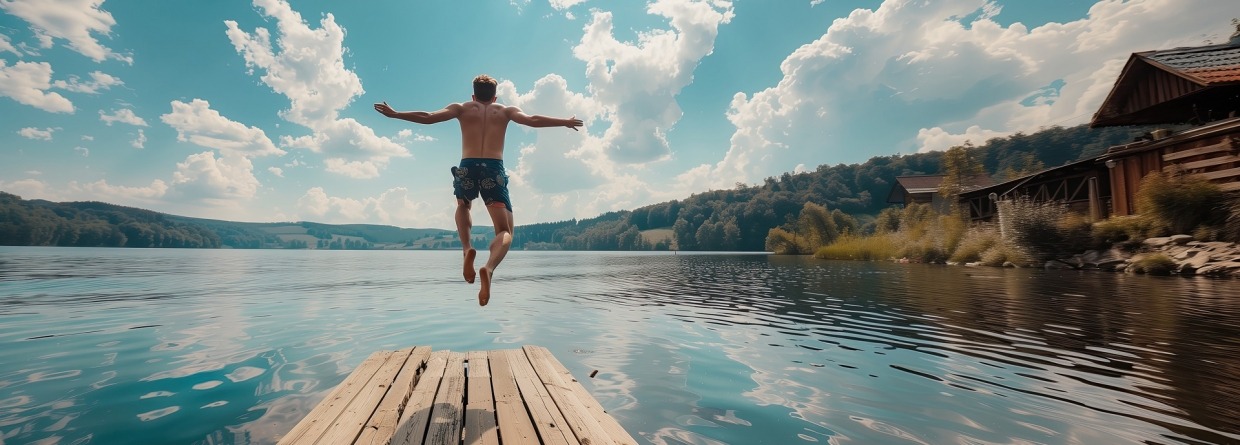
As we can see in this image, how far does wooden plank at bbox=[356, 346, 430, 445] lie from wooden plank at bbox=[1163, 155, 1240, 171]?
3120 centimetres

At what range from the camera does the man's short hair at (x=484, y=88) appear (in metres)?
6.44

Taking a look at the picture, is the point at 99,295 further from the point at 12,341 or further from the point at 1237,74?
the point at 1237,74

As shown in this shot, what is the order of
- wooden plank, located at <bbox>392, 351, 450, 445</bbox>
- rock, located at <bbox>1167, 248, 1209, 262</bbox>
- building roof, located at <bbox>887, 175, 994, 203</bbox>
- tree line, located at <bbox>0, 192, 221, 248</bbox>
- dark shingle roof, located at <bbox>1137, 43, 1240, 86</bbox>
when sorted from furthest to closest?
tree line, located at <bbox>0, 192, 221, 248</bbox> → building roof, located at <bbox>887, 175, 994, 203</bbox> → rock, located at <bbox>1167, 248, 1209, 262</bbox> → dark shingle roof, located at <bbox>1137, 43, 1240, 86</bbox> → wooden plank, located at <bbox>392, 351, 450, 445</bbox>

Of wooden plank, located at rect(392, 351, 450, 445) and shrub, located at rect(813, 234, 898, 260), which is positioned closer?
wooden plank, located at rect(392, 351, 450, 445)

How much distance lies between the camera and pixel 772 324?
37.2 ft

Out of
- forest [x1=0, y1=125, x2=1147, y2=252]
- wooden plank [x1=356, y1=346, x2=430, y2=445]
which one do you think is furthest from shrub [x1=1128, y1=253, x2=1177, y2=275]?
forest [x1=0, y1=125, x2=1147, y2=252]

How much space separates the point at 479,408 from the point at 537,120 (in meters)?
3.85

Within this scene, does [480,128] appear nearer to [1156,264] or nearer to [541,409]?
[541,409]

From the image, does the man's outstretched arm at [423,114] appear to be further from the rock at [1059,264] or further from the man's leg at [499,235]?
the rock at [1059,264]

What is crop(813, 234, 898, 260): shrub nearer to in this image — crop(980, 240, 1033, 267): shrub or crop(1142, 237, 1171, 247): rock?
crop(980, 240, 1033, 267): shrub

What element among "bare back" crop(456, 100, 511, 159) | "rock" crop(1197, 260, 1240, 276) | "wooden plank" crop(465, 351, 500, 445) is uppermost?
"bare back" crop(456, 100, 511, 159)

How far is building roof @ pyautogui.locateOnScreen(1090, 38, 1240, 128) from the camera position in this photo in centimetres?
1912

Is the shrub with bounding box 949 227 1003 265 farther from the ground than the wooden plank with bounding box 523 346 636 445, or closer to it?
farther from the ground

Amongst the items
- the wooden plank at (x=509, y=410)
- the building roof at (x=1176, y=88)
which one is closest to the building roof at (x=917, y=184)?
the building roof at (x=1176, y=88)
